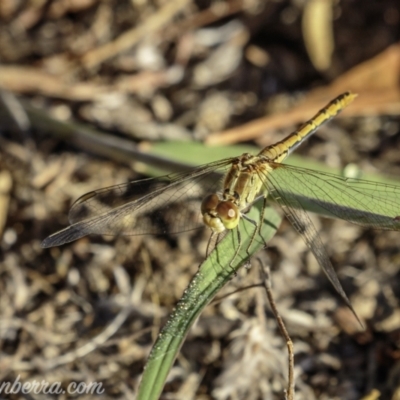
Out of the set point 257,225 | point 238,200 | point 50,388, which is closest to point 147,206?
point 238,200

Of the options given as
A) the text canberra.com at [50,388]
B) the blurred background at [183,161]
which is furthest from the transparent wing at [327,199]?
the text canberra.com at [50,388]

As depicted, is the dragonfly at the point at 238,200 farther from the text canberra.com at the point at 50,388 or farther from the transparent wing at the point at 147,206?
the text canberra.com at the point at 50,388

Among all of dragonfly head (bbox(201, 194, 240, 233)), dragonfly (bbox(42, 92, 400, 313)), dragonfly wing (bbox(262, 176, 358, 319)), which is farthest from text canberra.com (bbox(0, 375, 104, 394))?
dragonfly wing (bbox(262, 176, 358, 319))

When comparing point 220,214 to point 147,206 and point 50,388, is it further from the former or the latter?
point 50,388

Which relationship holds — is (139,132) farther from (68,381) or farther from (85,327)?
(68,381)

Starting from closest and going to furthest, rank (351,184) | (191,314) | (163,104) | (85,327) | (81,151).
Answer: (191,314) < (351,184) < (85,327) < (81,151) < (163,104)

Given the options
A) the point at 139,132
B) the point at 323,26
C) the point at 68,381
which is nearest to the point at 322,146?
the point at 323,26

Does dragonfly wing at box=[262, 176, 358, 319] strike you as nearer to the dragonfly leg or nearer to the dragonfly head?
the dragonfly leg
